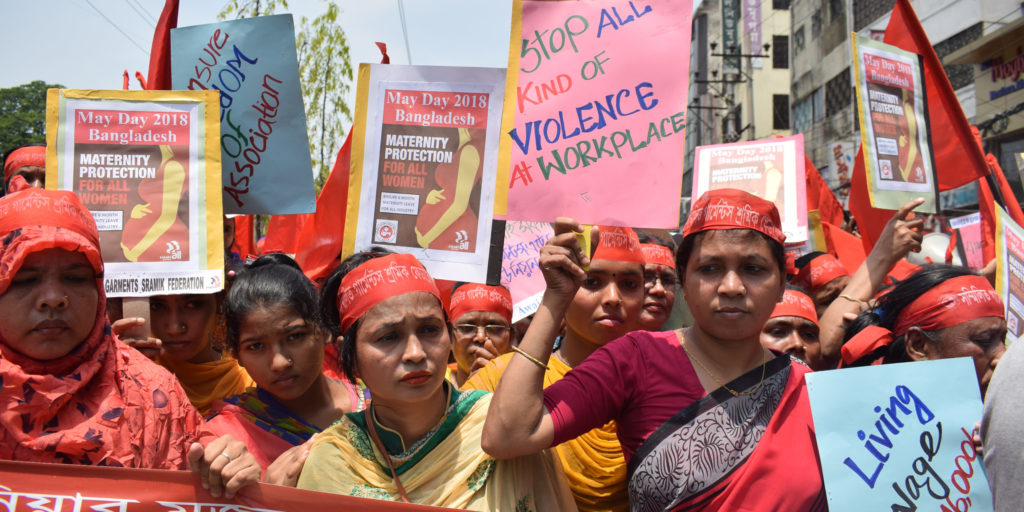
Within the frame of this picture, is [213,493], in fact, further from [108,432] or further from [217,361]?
[217,361]

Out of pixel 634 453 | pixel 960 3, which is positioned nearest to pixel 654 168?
pixel 634 453

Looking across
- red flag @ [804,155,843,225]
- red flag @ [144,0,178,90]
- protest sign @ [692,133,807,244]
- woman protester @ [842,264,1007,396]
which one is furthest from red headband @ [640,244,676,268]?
red flag @ [144,0,178,90]

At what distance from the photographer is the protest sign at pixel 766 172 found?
13.3 ft

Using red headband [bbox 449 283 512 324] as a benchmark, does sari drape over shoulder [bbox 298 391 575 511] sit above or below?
below

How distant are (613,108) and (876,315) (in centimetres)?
144

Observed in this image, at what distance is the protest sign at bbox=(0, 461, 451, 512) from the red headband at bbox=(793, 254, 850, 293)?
339cm

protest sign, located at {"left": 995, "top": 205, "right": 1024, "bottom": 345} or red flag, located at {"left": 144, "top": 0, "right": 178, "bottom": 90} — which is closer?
protest sign, located at {"left": 995, "top": 205, "right": 1024, "bottom": 345}

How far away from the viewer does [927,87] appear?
12.4 ft

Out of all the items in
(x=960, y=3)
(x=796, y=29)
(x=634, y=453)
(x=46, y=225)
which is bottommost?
(x=634, y=453)

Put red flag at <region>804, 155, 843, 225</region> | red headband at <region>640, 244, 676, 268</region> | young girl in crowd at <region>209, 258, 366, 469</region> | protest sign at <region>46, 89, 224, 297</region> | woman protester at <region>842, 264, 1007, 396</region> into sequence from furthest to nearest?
red flag at <region>804, 155, 843, 225</region>
red headband at <region>640, 244, 676, 268</region>
protest sign at <region>46, 89, 224, 297</region>
young girl in crowd at <region>209, 258, 366, 469</region>
woman protester at <region>842, 264, 1007, 396</region>

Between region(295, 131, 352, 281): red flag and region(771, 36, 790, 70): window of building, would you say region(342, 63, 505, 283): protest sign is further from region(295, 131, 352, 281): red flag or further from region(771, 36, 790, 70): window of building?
region(771, 36, 790, 70): window of building

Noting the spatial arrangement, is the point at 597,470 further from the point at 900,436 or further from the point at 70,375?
the point at 70,375

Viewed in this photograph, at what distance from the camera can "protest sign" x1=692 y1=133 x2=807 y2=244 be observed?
4.06 m

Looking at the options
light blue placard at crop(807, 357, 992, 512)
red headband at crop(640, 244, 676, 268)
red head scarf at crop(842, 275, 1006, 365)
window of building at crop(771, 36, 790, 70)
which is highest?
window of building at crop(771, 36, 790, 70)
